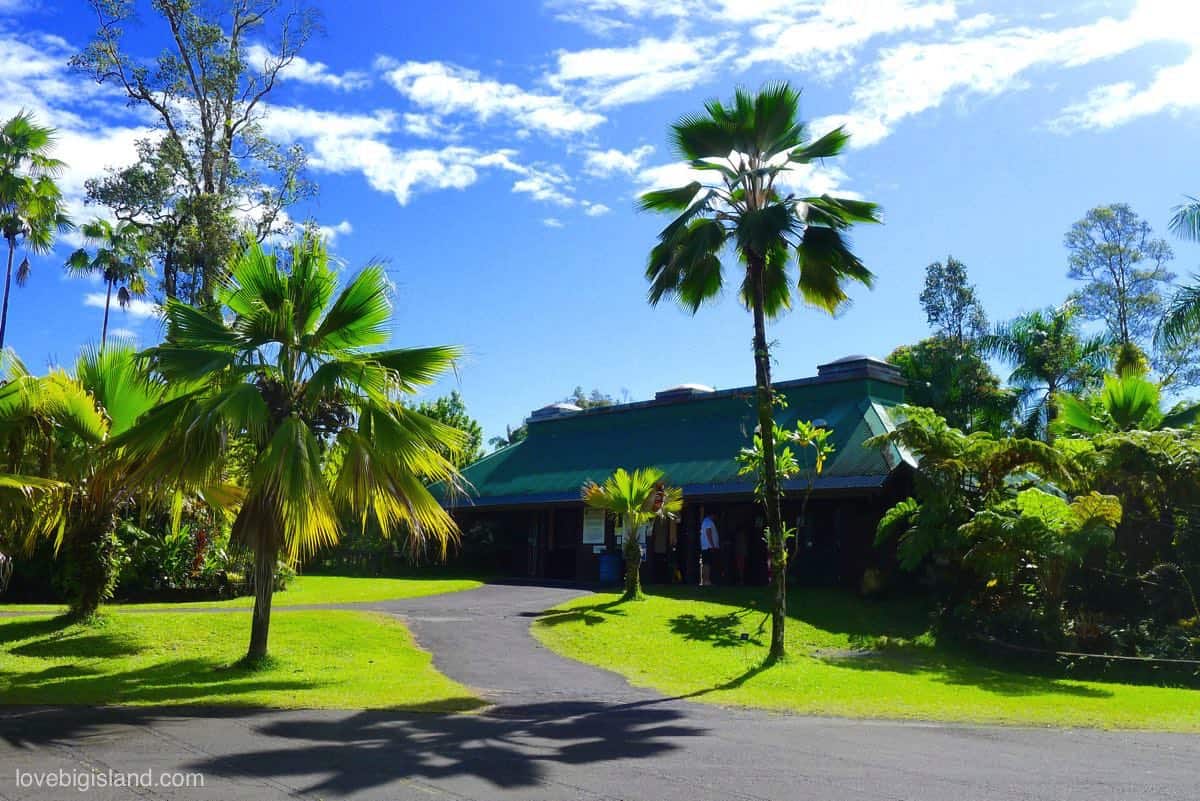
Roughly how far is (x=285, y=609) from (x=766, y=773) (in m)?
12.2

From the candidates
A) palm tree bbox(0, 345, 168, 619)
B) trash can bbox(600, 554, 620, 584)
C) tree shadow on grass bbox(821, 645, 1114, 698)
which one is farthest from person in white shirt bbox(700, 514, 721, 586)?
palm tree bbox(0, 345, 168, 619)

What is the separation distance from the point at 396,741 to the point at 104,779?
2297 mm

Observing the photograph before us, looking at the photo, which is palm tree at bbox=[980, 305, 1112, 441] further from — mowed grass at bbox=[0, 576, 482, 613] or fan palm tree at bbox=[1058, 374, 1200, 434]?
mowed grass at bbox=[0, 576, 482, 613]

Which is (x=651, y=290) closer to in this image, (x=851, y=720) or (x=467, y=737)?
(x=851, y=720)

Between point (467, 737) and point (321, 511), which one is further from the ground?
point (321, 511)

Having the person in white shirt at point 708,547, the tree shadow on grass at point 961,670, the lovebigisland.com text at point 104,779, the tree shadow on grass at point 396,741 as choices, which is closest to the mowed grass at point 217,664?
the tree shadow on grass at point 396,741

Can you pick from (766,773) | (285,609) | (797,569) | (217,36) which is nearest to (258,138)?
(217,36)

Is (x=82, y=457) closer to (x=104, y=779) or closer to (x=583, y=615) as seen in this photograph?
(x=104, y=779)

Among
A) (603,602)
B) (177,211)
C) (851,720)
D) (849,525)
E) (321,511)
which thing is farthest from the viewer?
(177,211)

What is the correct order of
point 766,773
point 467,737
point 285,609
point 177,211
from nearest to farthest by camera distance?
1. point 766,773
2. point 467,737
3. point 285,609
4. point 177,211

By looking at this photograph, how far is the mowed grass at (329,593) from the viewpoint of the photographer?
17.4 meters

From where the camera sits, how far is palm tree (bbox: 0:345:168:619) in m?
11.7

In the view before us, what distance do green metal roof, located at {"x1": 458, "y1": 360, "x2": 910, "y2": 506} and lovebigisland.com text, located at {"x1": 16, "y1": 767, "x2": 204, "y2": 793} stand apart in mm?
14815

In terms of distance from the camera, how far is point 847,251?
15.3m
